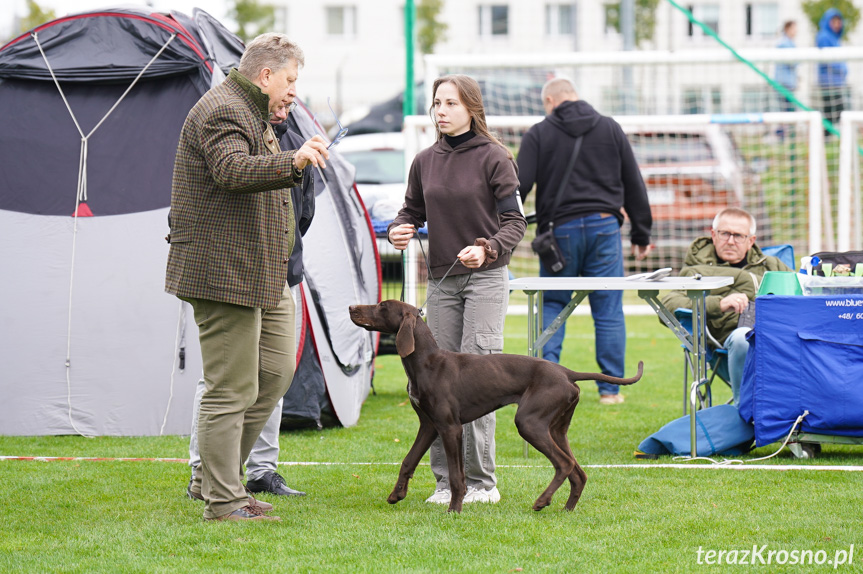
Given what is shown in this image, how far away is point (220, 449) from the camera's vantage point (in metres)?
3.90

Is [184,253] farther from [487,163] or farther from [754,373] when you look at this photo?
[754,373]

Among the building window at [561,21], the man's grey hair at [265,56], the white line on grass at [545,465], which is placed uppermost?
the building window at [561,21]

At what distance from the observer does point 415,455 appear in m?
4.24

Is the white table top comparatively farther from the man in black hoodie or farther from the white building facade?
the white building facade

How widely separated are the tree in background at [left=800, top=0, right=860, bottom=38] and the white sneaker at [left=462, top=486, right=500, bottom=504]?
28.1m

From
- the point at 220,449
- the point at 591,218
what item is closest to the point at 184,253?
the point at 220,449

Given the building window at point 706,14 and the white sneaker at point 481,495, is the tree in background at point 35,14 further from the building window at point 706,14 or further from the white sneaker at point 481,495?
the white sneaker at point 481,495

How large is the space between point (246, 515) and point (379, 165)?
376 inches

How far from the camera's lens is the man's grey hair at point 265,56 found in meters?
3.85

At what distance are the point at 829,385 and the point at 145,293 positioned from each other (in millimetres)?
3703

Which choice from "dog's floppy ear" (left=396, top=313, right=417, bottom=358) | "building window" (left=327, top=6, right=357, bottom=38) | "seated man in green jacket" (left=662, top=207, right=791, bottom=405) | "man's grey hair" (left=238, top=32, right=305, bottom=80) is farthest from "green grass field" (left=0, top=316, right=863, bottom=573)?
"building window" (left=327, top=6, right=357, bottom=38)

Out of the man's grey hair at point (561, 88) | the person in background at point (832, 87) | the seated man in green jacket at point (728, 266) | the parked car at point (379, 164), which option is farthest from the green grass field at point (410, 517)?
the person in background at point (832, 87)

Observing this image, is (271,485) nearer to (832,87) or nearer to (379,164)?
(379,164)

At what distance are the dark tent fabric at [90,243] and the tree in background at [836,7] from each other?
88.8ft
